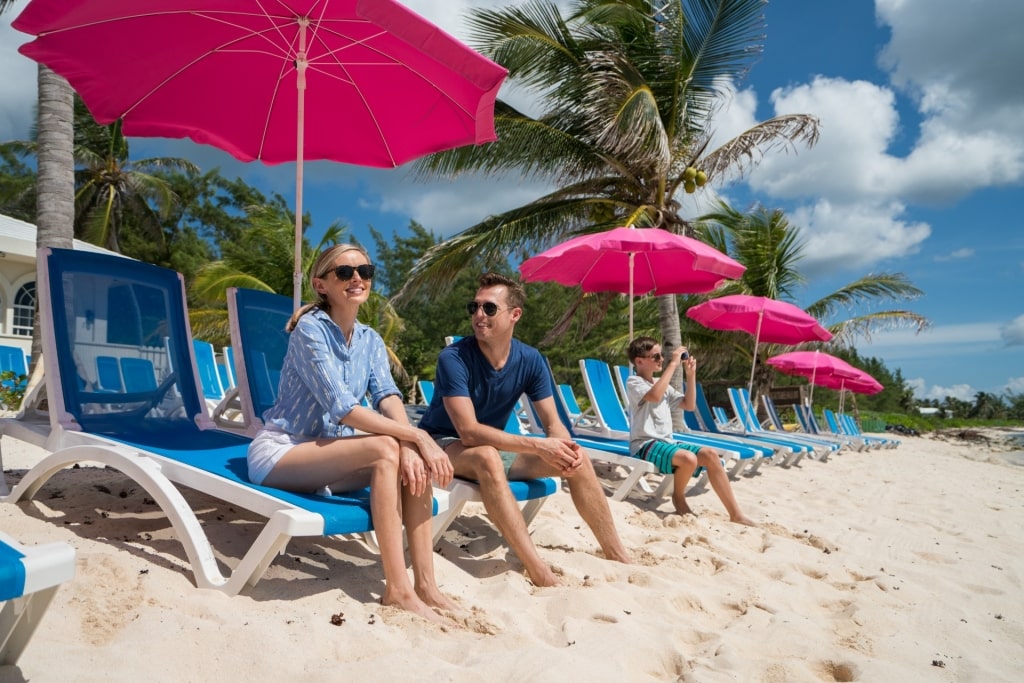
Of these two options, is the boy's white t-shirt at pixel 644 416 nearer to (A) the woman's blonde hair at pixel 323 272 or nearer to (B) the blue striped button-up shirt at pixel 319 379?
(B) the blue striped button-up shirt at pixel 319 379

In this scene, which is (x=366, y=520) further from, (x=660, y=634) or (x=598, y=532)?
(x=598, y=532)

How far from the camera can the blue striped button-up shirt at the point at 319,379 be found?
2.73 metres

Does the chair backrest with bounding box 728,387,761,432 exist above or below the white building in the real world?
below

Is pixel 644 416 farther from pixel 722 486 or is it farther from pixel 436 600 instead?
pixel 436 600

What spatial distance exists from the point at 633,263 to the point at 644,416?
2.96 meters

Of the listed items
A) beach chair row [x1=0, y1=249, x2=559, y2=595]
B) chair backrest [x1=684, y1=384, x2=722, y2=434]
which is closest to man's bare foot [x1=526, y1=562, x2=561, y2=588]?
beach chair row [x1=0, y1=249, x2=559, y2=595]

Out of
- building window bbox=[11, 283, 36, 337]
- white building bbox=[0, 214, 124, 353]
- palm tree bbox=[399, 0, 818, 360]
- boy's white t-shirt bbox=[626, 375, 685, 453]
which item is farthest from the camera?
building window bbox=[11, 283, 36, 337]

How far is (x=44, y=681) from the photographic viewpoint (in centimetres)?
175

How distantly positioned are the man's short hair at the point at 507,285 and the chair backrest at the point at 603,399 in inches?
130

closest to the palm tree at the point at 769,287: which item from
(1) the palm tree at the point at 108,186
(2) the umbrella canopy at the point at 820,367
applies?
(2) the umbrella canopy at the point at 820,367

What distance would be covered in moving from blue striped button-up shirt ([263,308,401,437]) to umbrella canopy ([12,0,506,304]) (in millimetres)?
1078

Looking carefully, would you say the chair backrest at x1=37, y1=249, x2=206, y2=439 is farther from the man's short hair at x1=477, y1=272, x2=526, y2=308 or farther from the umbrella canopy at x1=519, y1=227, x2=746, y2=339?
the umbrella canopy at x1=519, y1=227, x2=746, y2=339

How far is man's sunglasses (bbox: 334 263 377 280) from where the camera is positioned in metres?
2.94

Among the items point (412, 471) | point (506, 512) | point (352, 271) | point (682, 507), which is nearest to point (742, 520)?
point (682, 507)
